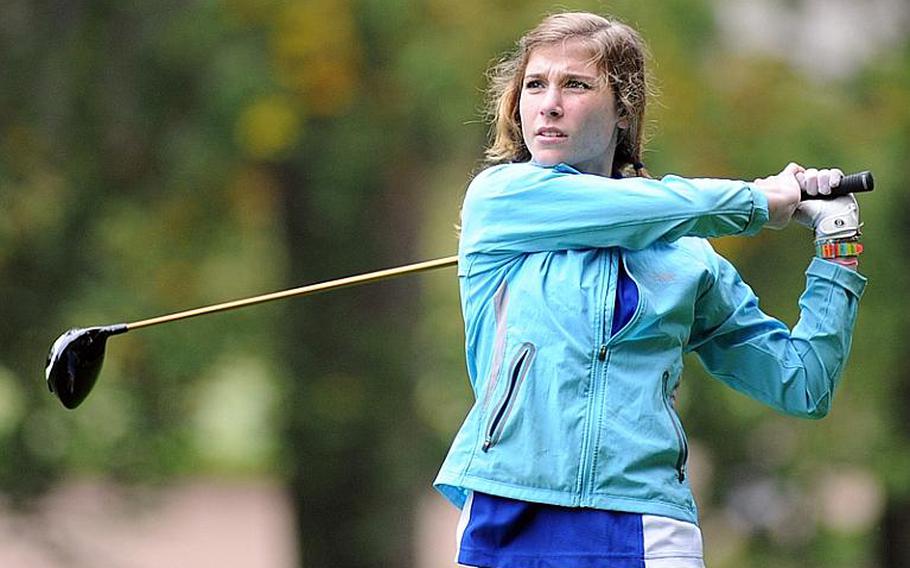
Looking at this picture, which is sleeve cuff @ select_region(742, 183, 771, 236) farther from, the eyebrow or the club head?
the club head

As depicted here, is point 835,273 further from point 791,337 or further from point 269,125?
point 269,125

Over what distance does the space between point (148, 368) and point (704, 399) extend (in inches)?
126

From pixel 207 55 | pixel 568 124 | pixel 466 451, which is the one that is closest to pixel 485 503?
pixel 466 451

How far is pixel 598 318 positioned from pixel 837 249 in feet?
1.90

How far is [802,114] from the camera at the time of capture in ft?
32.5

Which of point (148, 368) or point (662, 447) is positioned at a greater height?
point (148, 368)

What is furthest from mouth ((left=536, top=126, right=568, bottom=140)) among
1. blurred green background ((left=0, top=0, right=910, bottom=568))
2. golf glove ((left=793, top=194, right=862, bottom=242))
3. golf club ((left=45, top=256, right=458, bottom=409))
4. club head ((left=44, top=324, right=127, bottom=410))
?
blurred green background ((left=0, top=0, right=910, bottom=568))

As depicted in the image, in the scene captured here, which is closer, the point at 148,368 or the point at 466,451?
the point at 466,451

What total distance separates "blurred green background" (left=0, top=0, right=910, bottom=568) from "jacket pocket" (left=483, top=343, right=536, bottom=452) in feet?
18.4

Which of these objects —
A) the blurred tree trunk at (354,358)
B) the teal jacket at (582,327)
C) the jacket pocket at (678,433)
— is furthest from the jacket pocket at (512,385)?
the blurred tree trunk at (354,358)

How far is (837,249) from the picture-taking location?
3861 mm

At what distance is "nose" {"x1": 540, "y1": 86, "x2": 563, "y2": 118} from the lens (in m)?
3.74

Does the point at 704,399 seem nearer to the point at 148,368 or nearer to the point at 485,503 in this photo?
the point at 148,368

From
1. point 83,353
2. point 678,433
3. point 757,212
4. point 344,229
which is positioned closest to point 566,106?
point 757,212
